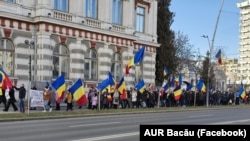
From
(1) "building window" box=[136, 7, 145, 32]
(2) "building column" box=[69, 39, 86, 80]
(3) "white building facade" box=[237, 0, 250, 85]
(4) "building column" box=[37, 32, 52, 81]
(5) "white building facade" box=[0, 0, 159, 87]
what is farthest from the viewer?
(3) "white building facade" box=[237, 0, 250, 85]

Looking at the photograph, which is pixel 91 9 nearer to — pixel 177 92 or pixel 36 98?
pixel 177 92

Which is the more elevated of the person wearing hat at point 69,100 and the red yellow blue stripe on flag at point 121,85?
the red yellow blue stripe on flag at point 121,85

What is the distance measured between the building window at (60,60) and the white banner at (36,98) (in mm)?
6900

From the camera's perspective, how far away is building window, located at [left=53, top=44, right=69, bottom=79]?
34.0 metres

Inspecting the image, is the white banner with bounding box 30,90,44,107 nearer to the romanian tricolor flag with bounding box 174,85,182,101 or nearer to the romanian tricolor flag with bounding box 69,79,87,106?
the romanian tricolor flag with bounding box 69,79,87,106

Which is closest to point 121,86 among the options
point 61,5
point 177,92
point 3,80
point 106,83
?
point 106,83

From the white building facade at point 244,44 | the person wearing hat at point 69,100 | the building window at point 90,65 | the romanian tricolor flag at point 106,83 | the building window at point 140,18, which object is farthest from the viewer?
the white building facade at point 244,44

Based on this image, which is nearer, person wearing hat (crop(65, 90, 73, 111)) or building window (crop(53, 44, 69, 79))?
person wearing hat (crop(65, 90, 73, 111))

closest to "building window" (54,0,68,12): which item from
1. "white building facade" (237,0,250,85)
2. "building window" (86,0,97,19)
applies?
"building window" (86,0,97,19)

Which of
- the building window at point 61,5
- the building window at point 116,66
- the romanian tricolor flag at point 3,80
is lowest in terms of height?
the romanian tricolor flag at point 3,80

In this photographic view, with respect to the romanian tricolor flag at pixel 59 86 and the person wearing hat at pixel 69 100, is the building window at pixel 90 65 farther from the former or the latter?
the romanian tricolor flag at pixel 59 86

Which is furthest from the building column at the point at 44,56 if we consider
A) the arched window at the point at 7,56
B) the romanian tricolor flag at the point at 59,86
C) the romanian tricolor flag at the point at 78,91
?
the romanian tricolor flag at the point at 59,86

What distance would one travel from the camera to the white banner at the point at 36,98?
26.7m

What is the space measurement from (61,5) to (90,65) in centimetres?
577
